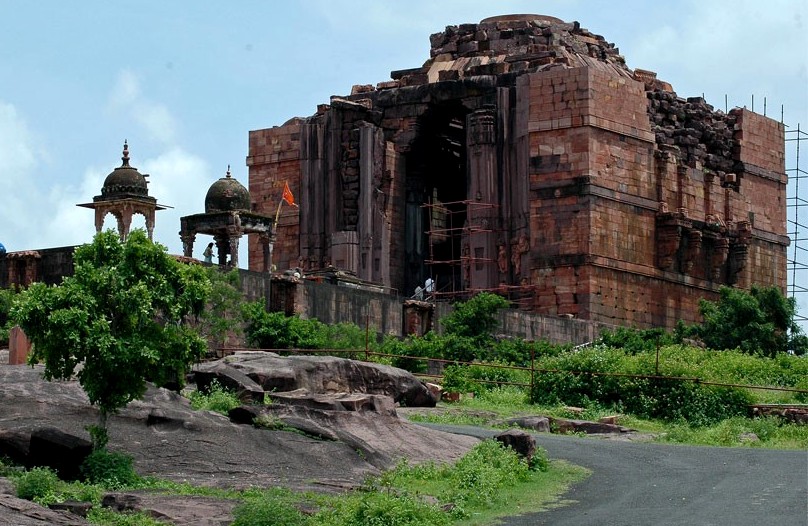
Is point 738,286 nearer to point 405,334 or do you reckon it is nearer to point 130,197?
point 405,334

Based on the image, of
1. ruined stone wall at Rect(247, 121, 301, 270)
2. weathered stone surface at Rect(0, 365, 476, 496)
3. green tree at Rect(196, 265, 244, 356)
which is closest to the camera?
weathered stone surface at Rect(0, 365, 476, 496)

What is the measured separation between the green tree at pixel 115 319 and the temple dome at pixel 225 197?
23.3 meters

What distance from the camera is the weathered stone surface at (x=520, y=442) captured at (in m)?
33.1

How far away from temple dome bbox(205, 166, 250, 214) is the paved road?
20487 millimetres

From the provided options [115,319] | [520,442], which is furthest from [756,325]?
[115,319]

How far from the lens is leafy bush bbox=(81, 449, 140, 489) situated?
2969 centimetres

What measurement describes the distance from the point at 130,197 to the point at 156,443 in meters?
21.0

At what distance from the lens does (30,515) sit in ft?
87.8

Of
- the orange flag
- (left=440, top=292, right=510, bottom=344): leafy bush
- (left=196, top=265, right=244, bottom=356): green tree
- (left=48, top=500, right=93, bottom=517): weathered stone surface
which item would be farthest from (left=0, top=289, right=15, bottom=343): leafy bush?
the orange flag

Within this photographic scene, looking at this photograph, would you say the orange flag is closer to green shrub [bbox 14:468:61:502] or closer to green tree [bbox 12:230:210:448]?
green tree [bbox 12:230:210:448]

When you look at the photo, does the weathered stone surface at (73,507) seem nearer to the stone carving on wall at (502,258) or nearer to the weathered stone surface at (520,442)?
the weathered stone surface at (520,442)

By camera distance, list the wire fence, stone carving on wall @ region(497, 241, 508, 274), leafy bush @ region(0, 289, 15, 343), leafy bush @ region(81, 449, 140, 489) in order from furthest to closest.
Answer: stone carving on wall @ region(497, 241, 508, 274), the wire fence, leafy bush @ region(0, 289, 15, 343), leafy bush @ region(81, 449, 140, 489)

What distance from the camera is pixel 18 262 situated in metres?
50.7

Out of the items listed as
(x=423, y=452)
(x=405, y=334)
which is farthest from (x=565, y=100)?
(x=423, y=452)
